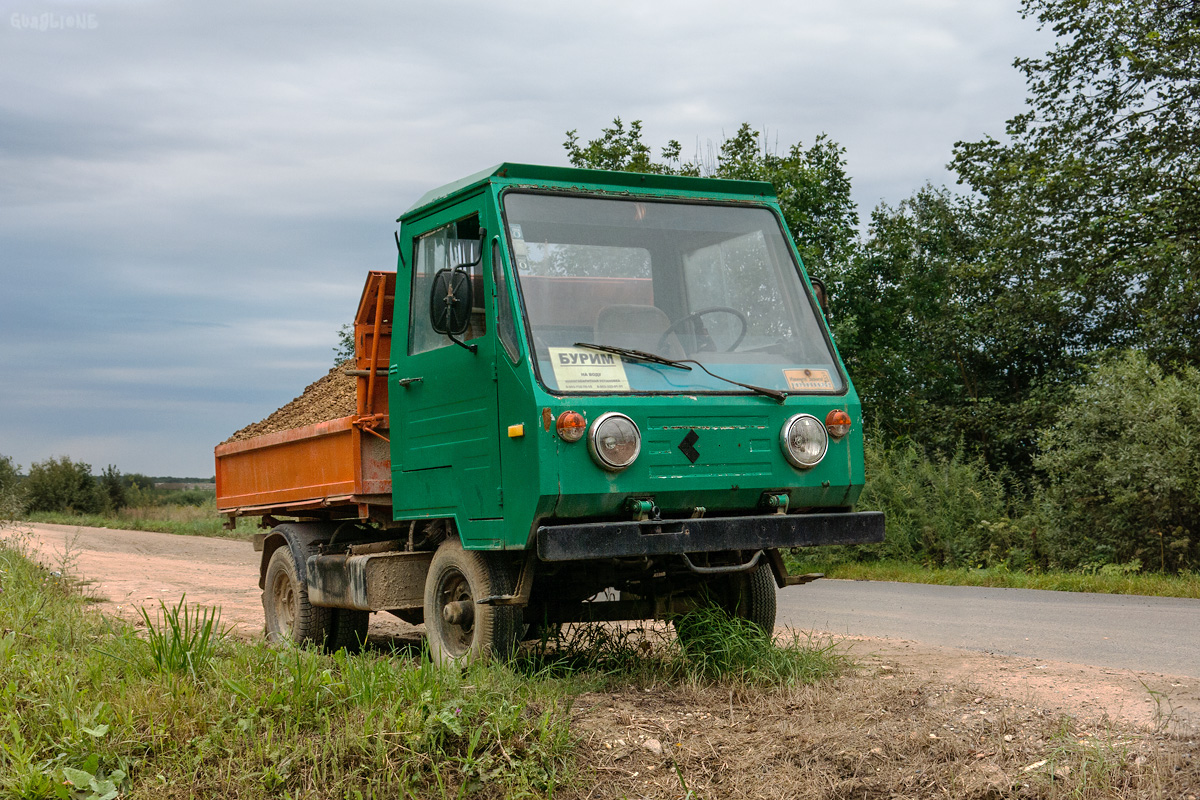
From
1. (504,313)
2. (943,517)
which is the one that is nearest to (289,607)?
(504,313)

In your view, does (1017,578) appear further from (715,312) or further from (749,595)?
(715,312)

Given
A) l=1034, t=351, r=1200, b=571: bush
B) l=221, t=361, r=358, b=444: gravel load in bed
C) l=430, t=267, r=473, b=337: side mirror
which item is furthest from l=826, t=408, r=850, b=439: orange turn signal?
l=1034, t=351, r=1200, b=571: bush

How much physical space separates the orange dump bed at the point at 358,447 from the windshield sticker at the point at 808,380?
2688 millimetres

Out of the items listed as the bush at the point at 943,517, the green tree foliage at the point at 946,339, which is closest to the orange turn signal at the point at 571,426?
the bush at the point at 943,517

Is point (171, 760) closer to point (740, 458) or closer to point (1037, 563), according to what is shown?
point (740, 458)

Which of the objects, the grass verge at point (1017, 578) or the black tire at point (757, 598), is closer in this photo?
the black tire at point (757, 598)

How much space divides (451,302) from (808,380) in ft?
6.56

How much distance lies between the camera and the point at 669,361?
20.2 feet

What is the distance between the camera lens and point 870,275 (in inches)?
1098

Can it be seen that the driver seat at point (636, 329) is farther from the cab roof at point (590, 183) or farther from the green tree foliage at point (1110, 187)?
the green tree foliage at point (1110, 187)

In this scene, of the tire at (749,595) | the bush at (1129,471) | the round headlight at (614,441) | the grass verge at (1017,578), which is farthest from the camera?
the bush at (1129,471)

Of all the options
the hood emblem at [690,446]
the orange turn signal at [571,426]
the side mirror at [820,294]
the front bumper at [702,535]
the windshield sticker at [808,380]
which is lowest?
the front bumper at [702,535]

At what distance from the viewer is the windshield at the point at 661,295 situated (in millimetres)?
6000

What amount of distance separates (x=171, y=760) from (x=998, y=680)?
4498 millimetres
